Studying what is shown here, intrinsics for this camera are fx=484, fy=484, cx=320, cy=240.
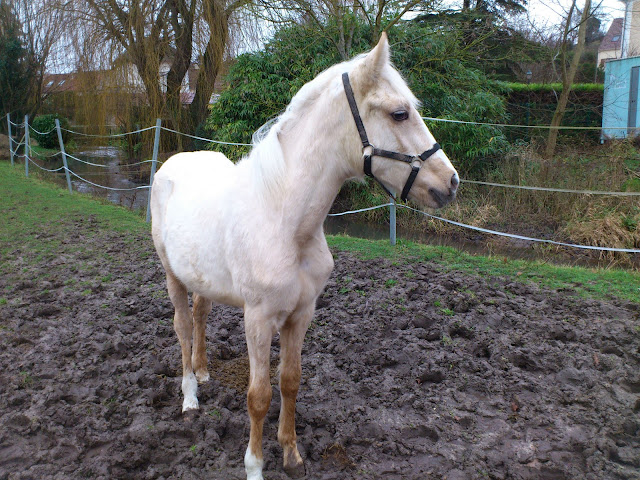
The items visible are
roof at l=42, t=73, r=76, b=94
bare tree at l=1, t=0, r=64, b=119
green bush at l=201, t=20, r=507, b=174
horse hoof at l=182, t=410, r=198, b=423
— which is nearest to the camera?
horse hoof at l=182, t=410, r=198, b=423

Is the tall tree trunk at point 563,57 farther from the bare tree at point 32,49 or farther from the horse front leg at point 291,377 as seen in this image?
the bare tree at point 32,49

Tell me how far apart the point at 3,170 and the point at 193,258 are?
14.4 metres

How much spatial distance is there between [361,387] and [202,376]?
3.38ft

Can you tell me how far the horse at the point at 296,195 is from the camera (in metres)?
1.94

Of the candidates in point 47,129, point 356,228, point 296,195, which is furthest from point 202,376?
point 47,129

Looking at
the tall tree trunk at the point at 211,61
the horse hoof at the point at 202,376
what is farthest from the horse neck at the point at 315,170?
the tall tree trunk at the point at 211,61

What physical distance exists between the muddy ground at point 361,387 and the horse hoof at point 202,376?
1.7 inches

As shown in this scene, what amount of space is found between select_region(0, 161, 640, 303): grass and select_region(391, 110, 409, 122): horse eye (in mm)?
3192

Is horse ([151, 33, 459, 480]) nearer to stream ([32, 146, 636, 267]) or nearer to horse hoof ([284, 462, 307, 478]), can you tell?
horse hoof ([284, 462, 307, 478])

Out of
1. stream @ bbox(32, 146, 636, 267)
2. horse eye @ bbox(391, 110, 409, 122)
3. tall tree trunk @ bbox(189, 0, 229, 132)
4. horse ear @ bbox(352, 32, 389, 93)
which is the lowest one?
stream @ bbox(32, 146, 636, 267)

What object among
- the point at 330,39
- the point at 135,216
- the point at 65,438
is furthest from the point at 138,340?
the point at 330,39

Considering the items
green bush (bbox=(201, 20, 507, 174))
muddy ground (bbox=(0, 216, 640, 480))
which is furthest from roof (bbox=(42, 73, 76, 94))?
muddy ground (bbox=(0, 216, 640, 480))

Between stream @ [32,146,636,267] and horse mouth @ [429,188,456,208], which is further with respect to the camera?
stream @ [32,146,636,267]

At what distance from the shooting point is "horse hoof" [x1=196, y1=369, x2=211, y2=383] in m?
3.12
